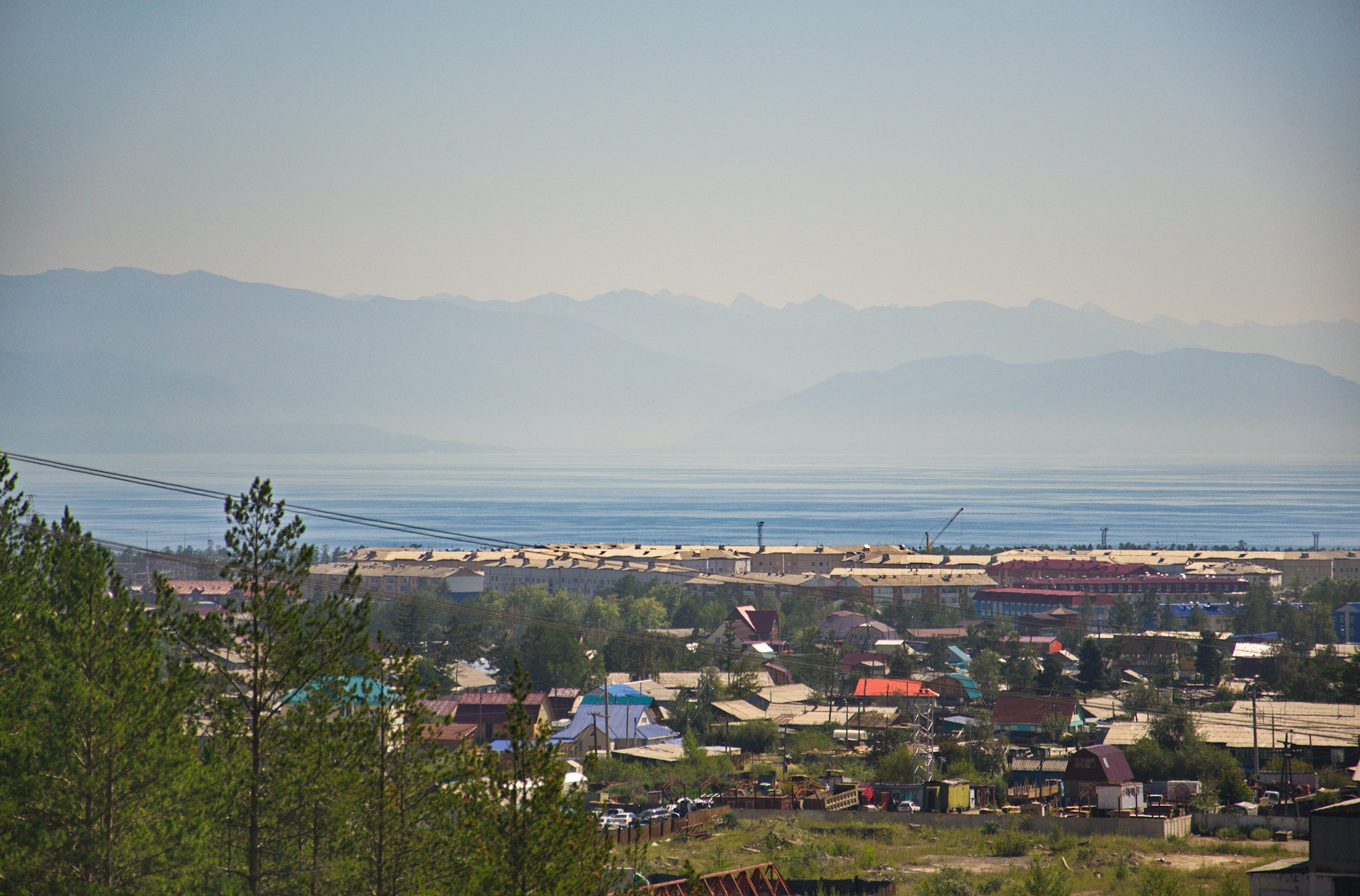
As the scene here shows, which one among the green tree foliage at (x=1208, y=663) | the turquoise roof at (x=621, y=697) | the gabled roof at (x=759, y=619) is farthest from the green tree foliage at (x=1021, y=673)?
the turquoise roof at (x=621, y=697)

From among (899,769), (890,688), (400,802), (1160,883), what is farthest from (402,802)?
(890,688)

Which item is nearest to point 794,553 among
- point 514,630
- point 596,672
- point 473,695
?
point 514,630

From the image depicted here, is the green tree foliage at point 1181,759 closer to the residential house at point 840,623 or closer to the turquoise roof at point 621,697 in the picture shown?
the turquoise roof at point 621,697

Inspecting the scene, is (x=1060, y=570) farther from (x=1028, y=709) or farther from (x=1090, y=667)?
(x=1028, y=709)

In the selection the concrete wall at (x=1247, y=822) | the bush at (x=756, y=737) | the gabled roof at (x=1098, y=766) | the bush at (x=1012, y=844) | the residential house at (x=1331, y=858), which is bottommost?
the bush at (x=756, y=737)

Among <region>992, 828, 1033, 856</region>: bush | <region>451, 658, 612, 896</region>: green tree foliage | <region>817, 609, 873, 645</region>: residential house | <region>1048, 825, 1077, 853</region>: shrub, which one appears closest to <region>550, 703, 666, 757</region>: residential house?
<region>992, 828, 1033, 856</region>: bush


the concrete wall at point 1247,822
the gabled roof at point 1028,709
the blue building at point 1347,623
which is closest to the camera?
the concrete wall at point 1247,822

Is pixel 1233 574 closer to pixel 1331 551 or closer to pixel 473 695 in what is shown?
pixel 1331 551
